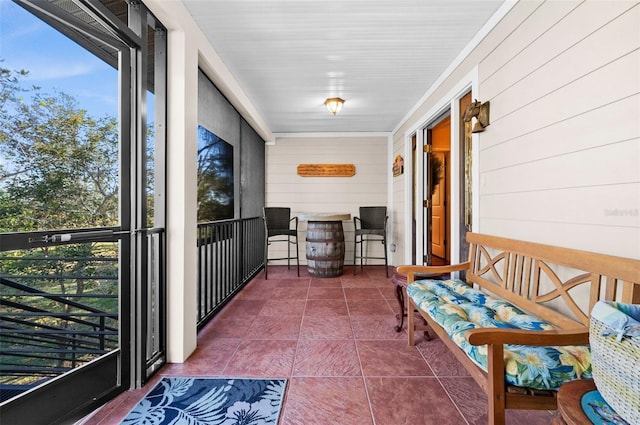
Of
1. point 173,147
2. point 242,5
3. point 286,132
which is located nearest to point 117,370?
point 173,147

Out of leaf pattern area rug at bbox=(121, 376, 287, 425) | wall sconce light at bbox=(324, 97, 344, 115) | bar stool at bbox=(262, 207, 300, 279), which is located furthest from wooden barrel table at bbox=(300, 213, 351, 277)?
leaf pattern area rug at bbox=(121, 376, 287, 425)

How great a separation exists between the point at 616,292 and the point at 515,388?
0.54 meters

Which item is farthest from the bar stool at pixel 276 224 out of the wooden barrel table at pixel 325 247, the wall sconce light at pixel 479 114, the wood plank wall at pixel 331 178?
the wall sconce light at pixel 479 114

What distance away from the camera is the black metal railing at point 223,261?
229 centimetres

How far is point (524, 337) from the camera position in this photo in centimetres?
92

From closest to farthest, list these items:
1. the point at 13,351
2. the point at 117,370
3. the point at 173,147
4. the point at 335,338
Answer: the point at 13,351 → the point at 117,370 → the point at 173,147 → the point at 335,338

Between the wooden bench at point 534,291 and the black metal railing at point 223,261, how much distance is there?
1.56 m

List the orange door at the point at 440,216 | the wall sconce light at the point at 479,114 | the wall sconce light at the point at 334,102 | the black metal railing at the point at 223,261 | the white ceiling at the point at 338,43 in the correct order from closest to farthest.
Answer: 1. the white ceiling at the point at 338,43
2. the wall sconce light at the point at 479,114
3. the black metal railing at the point at 223,261
4. the wall sconce light at the point at 334,102
5. the orange door at the point at 440,216

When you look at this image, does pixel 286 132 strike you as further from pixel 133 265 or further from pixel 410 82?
pixel 133 265

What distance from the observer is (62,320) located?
1531mm

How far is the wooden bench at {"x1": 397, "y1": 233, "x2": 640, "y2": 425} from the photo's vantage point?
0.93 m

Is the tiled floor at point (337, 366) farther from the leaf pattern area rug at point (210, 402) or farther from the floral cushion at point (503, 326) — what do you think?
the floral cushion at point (503, 326)

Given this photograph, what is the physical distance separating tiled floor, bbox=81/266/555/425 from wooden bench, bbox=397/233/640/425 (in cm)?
29

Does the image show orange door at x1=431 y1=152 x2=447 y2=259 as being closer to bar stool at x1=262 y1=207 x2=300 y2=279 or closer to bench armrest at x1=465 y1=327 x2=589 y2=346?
bar stool at x1=262 y1=207 x2=300 y2=279
